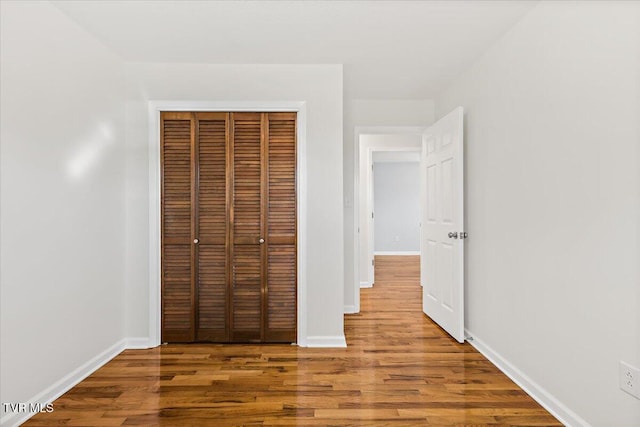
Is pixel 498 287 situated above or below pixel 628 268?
below

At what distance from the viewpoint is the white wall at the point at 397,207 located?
10.0m

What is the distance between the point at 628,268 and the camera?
172 centimetres

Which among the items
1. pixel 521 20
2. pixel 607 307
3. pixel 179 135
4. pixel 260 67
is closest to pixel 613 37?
pixel 521 20

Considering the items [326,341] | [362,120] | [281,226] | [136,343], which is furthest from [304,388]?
[362,120]

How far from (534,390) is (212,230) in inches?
103

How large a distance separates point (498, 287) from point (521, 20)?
185 cm

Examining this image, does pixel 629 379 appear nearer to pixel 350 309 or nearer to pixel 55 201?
pixel 350 309

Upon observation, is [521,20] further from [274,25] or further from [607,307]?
[607,307]

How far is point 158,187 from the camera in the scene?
3316mm

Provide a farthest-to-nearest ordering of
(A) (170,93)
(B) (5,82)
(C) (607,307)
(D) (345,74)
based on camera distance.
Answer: (D) (345,74) → (A) (170,93) → (B) (5,82) → (C) (607,307)

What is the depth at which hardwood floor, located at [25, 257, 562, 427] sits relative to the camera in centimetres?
214

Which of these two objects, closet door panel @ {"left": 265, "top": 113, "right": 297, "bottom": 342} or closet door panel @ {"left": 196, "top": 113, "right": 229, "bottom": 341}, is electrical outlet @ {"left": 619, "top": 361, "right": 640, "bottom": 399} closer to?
closet door panel @ {"left": 265, "top": 113, "right": 297, "bottom": 342}

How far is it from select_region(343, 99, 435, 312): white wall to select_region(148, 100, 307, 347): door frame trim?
1208 millimetres
